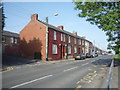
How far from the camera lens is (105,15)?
44.0ft

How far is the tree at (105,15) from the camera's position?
1274cm

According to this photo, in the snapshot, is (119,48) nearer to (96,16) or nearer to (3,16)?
(96,16)

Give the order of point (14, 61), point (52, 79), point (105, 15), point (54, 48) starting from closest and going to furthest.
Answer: point (52, 79) → point (105, 15) → point (14, 61) → point (54, 48)

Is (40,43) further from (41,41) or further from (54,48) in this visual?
(54,48)

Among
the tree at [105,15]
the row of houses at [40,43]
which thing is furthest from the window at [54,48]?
the tree at [105,15]

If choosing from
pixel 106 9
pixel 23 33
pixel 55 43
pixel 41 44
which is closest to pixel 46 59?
pixel 41 44

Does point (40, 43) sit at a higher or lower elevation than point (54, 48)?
higher

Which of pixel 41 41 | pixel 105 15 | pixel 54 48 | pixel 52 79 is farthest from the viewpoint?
pixel 54 48

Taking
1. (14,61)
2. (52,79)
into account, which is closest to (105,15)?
(52,79)

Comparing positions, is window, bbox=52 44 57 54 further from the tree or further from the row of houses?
the tree

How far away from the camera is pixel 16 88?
23.1 feet

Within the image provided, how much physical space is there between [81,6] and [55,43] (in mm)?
18290

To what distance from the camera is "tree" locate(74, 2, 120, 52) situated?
1274 centimetres

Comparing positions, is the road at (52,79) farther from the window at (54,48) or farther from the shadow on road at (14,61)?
the window at (54,48)
